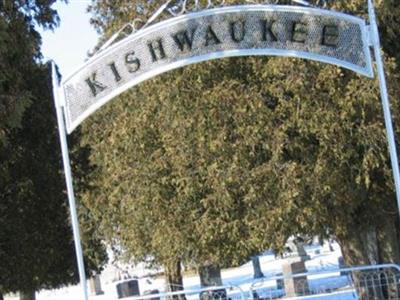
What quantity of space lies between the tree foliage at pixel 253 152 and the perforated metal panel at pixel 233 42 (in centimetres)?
363

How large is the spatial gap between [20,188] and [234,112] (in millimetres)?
8010

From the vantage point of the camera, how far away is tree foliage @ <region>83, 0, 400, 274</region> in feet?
43.3

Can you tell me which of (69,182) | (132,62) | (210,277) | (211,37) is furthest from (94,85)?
(210,277)

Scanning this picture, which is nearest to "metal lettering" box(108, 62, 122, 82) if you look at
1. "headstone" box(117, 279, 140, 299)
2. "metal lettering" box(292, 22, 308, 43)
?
"metal lettering" box(292, 22, 308, 43)

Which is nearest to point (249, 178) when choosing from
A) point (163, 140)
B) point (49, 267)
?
point (163, 140)

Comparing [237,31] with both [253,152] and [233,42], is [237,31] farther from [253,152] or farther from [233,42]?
[253,152]

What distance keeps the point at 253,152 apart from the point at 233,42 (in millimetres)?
4268

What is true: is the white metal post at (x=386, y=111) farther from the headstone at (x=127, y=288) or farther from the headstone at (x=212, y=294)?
the headstone at (x=127, y=288)

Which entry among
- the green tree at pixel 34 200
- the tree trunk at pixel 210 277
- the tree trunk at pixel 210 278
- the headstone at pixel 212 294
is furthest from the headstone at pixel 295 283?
the green tree at pixel 34 200

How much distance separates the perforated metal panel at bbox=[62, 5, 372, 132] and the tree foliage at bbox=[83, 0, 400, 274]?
363 cm

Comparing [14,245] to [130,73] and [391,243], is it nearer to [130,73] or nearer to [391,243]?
[391,243]

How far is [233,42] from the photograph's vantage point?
9.33 metres

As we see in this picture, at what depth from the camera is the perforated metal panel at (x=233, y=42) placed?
30.4 ft

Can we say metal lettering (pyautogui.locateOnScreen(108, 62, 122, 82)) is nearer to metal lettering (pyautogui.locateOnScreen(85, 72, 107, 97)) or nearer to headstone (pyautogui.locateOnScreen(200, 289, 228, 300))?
metal lettering (pyautogui.locateOnScreen(85, 72, 107, 97))
